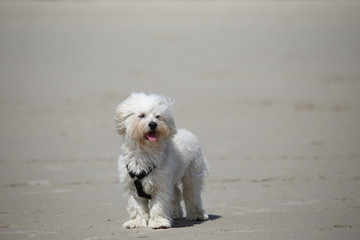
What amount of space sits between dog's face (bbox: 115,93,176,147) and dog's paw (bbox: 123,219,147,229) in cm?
82

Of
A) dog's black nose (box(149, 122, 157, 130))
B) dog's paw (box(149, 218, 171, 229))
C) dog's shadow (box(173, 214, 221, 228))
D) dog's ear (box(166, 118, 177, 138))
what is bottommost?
dog's paw (box(149, 218, 171, 229))

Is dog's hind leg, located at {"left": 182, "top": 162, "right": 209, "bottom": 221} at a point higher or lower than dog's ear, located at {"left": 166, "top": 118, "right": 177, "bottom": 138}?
lower

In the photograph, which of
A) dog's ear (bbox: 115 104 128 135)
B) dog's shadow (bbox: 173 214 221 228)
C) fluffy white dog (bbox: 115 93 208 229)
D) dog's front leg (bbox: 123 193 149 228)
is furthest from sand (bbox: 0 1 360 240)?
dog's ear (bbox: 115 104 128 135)

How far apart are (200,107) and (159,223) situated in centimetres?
902

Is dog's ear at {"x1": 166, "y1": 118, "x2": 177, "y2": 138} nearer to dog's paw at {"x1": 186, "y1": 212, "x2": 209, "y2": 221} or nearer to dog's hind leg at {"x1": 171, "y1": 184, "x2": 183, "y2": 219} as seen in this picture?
dog's hind leg at {"x1": 171, "y1": 184, "x2": 183, "y2": 219}

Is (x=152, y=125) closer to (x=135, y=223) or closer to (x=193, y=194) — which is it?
(x=135, y=223)

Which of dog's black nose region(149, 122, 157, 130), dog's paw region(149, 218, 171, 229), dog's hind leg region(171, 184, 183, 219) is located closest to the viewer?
dog's black nose region(149, 122, 157, 130)

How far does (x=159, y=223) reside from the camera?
21.7ft

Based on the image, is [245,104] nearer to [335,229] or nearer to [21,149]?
[21,149]

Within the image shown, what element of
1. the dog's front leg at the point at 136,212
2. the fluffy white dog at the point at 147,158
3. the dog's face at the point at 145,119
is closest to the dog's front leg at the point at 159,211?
the fluffy white dog at the point at 147,158

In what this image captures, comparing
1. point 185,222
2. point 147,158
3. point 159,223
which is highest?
point 147,158

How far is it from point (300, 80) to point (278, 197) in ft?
34.0

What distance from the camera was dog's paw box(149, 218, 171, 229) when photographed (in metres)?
6.60

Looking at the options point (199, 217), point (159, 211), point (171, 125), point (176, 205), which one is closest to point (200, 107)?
point (176, 205)
